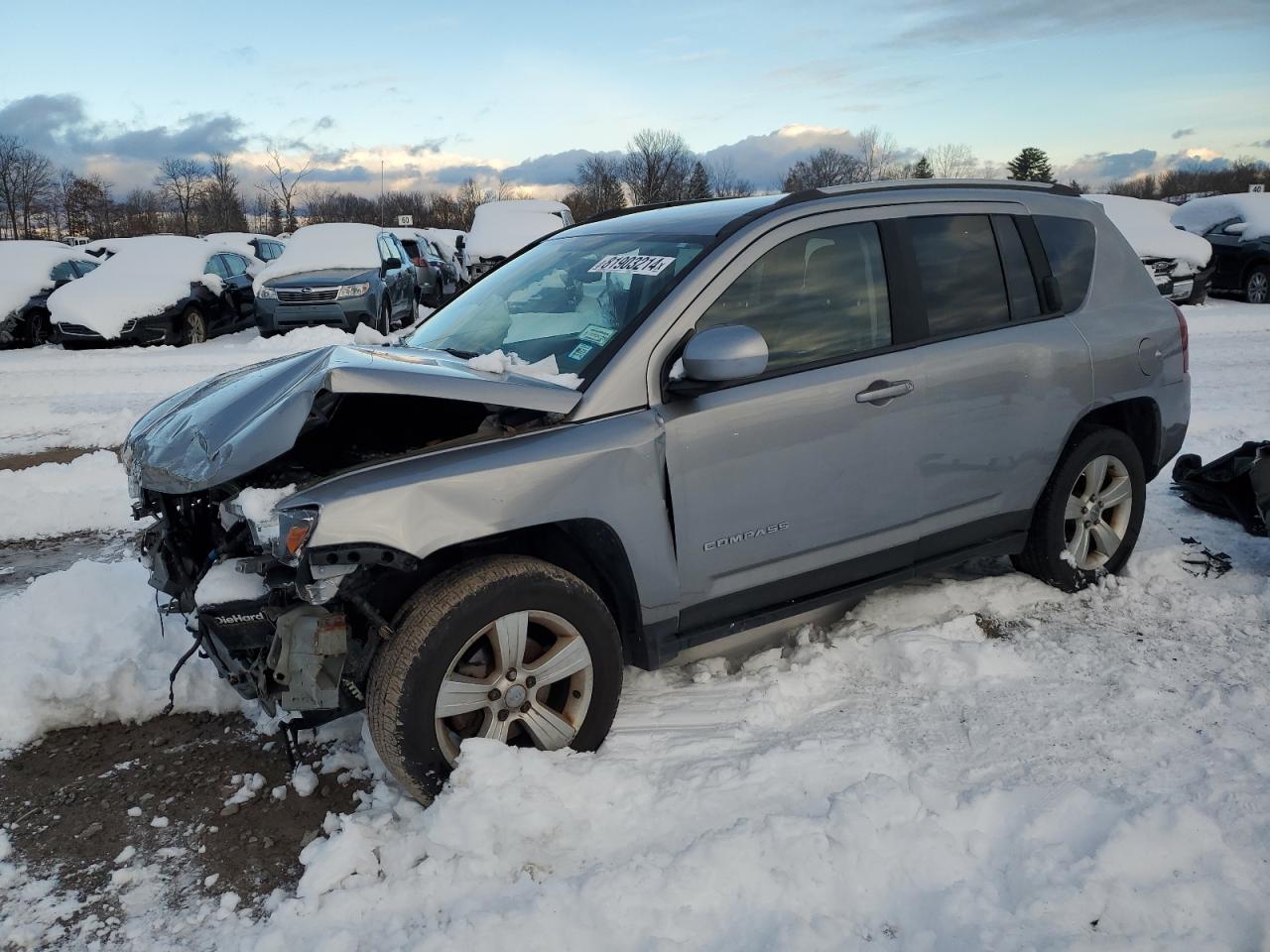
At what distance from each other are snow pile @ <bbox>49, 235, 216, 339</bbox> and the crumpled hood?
12419mm

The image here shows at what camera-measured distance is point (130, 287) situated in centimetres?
1482

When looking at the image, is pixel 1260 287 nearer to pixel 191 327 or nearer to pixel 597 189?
pixel 191 327

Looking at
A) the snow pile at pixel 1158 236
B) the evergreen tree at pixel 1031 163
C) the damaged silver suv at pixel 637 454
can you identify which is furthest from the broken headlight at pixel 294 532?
the evergreen tree at pixel 1031 163

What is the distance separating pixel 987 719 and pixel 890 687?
38 cm

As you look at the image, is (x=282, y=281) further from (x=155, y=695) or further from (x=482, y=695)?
(x=482, y=695)

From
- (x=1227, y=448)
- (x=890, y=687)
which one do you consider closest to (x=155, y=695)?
(x=890, y=687)

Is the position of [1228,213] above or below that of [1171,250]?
above

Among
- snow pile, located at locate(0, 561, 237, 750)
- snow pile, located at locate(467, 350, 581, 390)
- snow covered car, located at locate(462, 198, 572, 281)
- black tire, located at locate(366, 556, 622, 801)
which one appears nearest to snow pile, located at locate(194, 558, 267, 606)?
black tire, located at locate(366, 556, 622, 801)

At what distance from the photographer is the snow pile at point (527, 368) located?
3.20 m

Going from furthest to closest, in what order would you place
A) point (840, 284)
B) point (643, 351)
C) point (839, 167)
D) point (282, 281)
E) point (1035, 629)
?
point (839, 167), point (282, 281), point (1035, 629), point (840, 284), point (643, 351)

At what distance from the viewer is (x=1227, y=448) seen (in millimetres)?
6852

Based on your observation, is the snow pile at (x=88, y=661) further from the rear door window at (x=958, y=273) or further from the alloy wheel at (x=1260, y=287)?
the alloy wheel at (x=1260, y=287)

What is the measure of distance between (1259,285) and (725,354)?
56.2 feet

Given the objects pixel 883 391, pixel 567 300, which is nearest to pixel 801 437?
pixel 883 391
